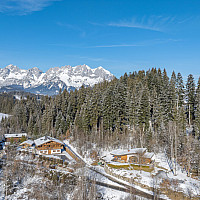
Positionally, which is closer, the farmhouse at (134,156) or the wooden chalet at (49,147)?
the farmhouse at (134,156)

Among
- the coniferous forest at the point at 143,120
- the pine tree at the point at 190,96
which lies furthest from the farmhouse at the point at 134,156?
the pine tree at the point at 190,96

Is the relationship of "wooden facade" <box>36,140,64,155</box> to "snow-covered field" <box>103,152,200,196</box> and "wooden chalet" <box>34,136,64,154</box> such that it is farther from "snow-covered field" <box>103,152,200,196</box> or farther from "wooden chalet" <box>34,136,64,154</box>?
"snow-covered field" <box>103,152,200,196</box>

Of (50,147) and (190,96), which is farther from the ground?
Answer: (190,96)

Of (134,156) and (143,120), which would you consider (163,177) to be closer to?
(134,156)

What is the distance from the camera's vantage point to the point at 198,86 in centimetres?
6084

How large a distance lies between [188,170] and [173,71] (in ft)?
140

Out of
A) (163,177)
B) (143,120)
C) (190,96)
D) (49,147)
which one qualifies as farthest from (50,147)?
(190,96)

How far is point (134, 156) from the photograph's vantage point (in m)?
48.8

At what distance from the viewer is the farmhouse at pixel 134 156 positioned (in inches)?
1804

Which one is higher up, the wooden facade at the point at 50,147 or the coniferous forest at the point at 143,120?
the coniferous forest at the point at 143,120

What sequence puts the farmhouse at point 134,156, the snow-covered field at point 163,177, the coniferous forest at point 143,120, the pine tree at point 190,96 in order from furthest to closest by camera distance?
1. the pine tree at point 190,96
2. the coniferous forest at point 143,120
3. the farmhouse at point 134,156
4. the snow-covered field at point 163,177

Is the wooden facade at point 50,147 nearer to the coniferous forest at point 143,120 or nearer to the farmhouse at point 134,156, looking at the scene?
the coniferous forest at point 143,120

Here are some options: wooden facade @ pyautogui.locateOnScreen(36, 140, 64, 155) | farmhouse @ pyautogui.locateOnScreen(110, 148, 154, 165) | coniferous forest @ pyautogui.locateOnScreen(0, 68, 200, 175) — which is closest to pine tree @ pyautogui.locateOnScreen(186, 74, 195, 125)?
coniferous forest @ pyautogui.locateOnScreen(0, 68, 200, 175)

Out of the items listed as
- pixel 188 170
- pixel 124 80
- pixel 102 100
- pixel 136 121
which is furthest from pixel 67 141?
pixel 188 170
